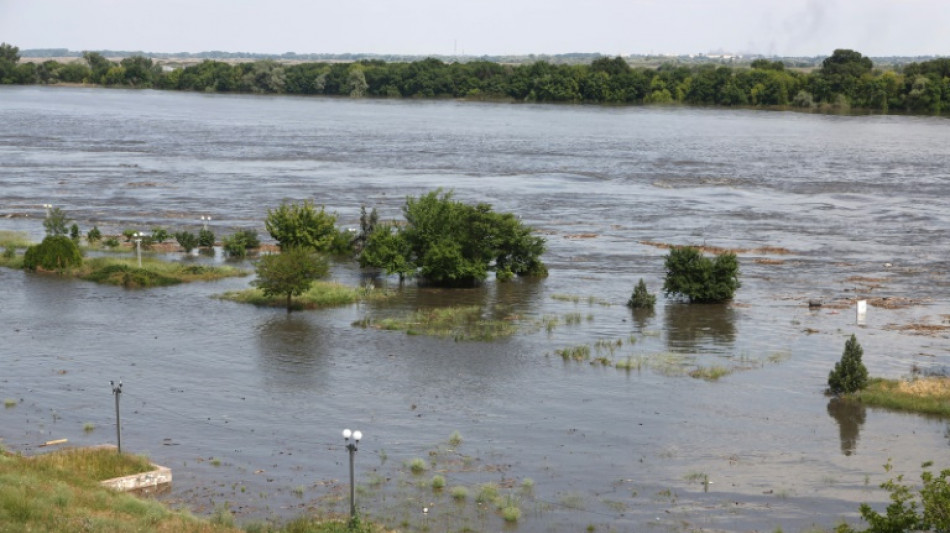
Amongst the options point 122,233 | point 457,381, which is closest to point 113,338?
point 457,381

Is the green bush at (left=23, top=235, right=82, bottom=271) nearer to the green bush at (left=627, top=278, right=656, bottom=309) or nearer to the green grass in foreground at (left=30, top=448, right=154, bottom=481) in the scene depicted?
the green bush at (left=627, top=278, right=656, bottom=309)

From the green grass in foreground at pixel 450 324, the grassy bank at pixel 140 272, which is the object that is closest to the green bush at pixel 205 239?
the grassy bank at pixel 140 272

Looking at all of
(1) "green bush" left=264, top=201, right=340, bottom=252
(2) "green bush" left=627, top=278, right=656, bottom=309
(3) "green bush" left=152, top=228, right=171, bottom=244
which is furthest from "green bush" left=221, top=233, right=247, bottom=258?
(2) "green bush" left=627, top=278, right=656, bottom=309

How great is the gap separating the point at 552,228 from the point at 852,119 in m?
86.0

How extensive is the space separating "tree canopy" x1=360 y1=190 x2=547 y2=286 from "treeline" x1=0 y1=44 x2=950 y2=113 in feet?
350

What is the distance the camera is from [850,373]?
31.5m

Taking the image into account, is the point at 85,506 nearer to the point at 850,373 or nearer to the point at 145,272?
the point at 850,373

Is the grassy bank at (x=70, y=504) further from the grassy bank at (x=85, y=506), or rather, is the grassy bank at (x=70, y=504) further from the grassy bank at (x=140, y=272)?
the grassy bank at (x=140, y=272)

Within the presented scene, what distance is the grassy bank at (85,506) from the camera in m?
18.7

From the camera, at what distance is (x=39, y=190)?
71750 millimetres

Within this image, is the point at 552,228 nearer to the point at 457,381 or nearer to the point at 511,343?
the point at 511,343

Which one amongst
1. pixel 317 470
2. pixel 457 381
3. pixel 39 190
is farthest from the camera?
pixel 39 190

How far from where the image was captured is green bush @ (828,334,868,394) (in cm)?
3142

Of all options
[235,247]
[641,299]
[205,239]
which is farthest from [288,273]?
[205,239]
